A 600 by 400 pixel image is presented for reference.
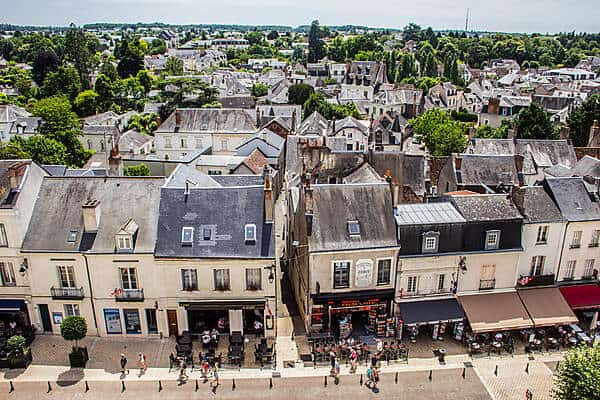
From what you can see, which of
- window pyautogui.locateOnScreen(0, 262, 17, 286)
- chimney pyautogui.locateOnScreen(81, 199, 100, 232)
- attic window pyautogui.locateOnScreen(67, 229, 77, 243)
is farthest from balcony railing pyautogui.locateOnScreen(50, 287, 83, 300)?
chimney pyautogui.locateOnScreen(81, 199, 100, 232)

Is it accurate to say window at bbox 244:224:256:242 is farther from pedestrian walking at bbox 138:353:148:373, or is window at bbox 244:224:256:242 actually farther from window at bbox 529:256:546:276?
window at bbox 529:256:546:276

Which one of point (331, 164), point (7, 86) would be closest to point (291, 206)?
point (331, 164)

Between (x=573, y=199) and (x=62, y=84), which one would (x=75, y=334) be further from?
(x=62, y=84)

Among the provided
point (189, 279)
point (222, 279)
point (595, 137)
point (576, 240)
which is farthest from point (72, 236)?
point (595, 137)

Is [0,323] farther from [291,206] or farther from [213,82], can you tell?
[213,82]

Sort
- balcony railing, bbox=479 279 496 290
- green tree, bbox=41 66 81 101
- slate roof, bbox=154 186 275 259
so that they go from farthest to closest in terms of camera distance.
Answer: green tree, bbox=41 66 81 101 < balcony railing, bbox=479 279 496 290 < slate roof, bbox=154 186 275 259

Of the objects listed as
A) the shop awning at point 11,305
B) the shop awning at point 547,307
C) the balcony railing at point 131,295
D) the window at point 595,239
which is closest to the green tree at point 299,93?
the window at point 595,239
